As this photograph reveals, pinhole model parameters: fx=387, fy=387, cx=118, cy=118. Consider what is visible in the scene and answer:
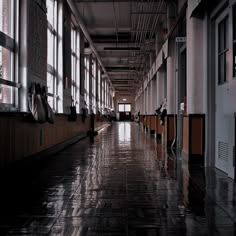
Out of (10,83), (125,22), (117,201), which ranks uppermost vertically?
(125,22)

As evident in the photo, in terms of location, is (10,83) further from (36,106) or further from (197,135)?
(197,135)

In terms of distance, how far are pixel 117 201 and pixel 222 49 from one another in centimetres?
345

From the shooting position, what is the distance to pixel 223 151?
19.7 feet

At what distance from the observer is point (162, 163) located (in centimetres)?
714

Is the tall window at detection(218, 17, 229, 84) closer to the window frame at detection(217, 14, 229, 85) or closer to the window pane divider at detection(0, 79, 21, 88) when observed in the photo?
the window frame at detection(217, 14, 229, 85)

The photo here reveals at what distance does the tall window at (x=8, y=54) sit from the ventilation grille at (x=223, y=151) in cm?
344

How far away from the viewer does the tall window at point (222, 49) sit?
5.99 meters

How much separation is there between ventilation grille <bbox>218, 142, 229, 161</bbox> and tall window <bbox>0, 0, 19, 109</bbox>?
3435mm

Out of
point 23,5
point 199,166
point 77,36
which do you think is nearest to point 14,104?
point 23,5

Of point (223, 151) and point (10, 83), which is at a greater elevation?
point (10, 83)

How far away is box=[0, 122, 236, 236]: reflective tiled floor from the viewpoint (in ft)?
9.84

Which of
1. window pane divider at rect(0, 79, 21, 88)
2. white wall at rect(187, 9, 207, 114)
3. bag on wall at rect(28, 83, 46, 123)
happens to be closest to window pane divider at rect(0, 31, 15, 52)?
window pane divider at rect(0, 79, 21, 88)

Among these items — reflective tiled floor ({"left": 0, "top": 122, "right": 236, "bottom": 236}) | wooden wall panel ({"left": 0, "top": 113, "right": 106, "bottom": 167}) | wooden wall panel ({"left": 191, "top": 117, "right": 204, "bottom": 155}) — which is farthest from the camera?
wooden wall panel ({"left": 191, "top": 117, "right": 204, "bottom": 155})

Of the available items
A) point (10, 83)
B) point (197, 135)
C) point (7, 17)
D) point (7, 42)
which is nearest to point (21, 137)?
point (10, 83)
